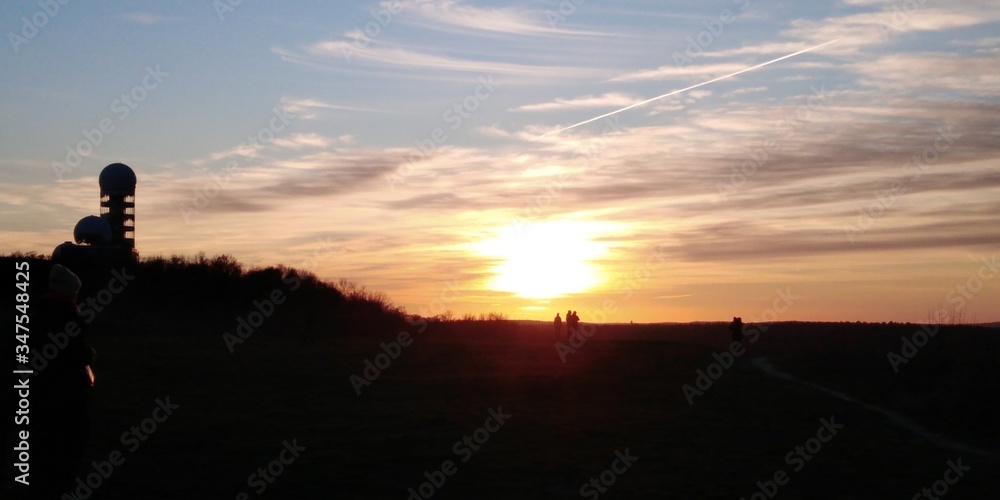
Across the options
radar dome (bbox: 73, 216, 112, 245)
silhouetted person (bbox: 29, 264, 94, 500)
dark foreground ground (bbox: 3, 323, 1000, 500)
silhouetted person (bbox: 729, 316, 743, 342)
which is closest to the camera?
silhouetted person (bbox: 29, 264, 94, 500)

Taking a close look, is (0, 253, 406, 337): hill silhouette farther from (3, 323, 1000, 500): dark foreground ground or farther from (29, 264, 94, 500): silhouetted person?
(29, 264, 94, 500): silhouetted person

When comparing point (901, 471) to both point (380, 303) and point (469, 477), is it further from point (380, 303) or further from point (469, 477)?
point (380, 303)

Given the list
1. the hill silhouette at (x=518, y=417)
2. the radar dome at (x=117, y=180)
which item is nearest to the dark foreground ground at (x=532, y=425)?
the hill silhouette at (x=518, y=417)

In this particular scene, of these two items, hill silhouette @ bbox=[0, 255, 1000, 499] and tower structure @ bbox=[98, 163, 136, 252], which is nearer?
hill silhouette @ bbox=[0, 255, 1000, 499]

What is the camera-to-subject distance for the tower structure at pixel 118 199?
57844mm

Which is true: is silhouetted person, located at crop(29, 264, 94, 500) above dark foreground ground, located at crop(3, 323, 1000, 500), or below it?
above

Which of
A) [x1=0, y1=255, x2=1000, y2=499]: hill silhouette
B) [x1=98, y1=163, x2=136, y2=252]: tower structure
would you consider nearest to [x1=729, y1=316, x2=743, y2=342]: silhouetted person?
[x1=0, y1=255, x2=1000, y2=499]: hill silhouette

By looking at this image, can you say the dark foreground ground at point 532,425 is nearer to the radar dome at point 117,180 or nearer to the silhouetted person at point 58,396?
the silhouetted person at point 58,396

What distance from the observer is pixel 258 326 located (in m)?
50.4

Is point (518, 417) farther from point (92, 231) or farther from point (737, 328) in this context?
point (92, 231)

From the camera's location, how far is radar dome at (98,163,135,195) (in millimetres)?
57938

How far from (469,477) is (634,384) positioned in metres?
14.8

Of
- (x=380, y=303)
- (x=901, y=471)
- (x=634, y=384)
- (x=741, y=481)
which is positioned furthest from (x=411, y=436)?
(x=380, y=303)

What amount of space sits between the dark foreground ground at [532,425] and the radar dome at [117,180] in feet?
79.4
